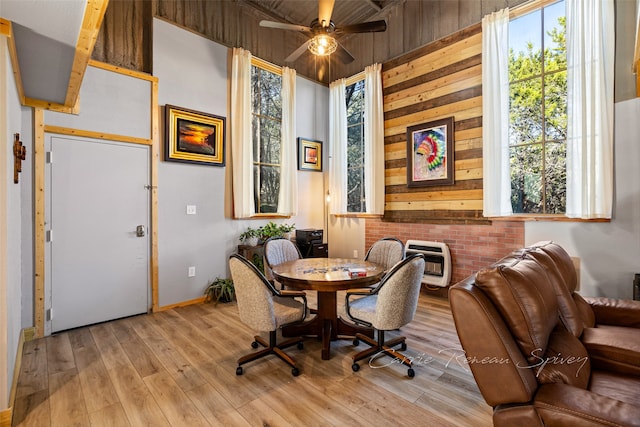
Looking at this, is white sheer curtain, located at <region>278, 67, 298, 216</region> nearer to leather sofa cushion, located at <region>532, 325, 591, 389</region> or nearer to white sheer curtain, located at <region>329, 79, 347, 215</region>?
white sheer curtain, located at <region>329, 79, 347, 215</region>

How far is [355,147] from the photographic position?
18.4ft

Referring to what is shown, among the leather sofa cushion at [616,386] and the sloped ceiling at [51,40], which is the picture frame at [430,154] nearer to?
the leather sofa cushion at [616,386]

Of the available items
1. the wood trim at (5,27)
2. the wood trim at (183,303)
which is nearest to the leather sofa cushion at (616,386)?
the wood trim at (5,27)

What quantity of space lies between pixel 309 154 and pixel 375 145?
1270 mm

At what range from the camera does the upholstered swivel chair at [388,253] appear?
3.41 meters

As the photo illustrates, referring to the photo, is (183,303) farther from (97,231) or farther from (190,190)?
(190,190)

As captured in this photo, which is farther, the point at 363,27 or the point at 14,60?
the point at 363,27

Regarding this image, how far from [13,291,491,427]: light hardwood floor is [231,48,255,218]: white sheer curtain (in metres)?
1.97

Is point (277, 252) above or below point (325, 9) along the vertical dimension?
A: below

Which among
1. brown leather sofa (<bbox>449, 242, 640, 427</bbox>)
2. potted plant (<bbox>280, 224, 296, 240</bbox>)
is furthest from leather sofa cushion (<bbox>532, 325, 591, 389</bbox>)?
potted plant (<bbox>280, 224, 296, 240</bbox>)

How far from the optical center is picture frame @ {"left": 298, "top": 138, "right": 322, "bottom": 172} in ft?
18.3

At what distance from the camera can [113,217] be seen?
3570 mm

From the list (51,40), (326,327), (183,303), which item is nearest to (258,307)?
(326,327)

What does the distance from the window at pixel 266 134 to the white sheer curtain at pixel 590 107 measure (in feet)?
12.6
